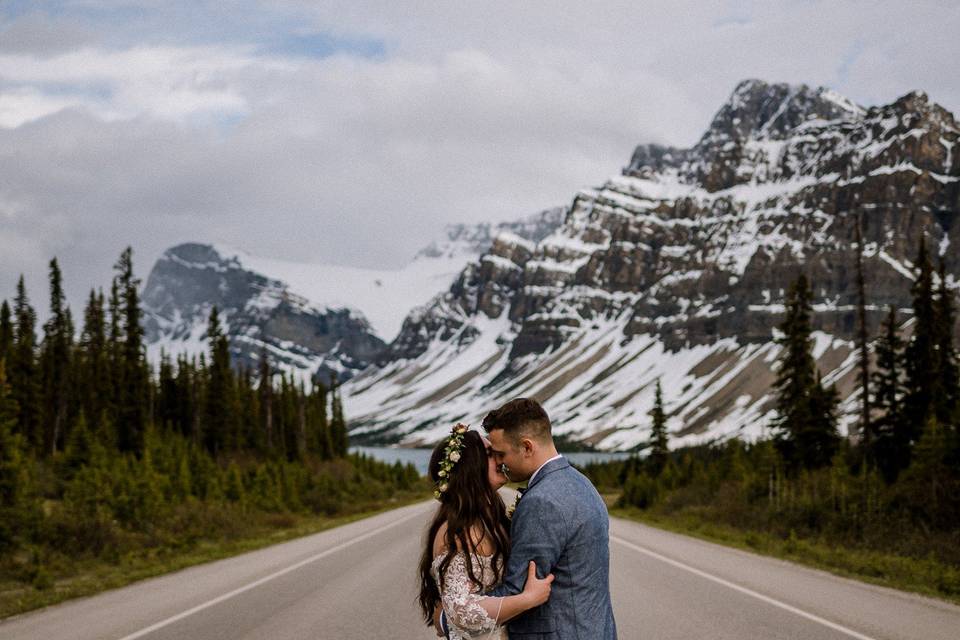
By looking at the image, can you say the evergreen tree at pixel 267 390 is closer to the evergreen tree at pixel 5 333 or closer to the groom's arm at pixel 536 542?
the evergreen tree at pixel 5 333

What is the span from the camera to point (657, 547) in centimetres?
2502

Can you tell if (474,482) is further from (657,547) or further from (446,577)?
(657,547)

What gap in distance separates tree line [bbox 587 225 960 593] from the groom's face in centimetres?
1673

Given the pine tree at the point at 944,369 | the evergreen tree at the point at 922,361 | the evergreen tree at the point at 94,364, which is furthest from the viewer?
the evergreen tree at the point at 94,364

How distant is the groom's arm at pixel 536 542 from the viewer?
4.67 meters

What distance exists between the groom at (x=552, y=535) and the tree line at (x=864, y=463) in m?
16.6

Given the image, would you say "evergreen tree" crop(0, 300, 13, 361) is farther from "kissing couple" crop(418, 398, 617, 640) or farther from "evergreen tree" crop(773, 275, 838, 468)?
"kissing couple" crop(418, 398, 617, 640)

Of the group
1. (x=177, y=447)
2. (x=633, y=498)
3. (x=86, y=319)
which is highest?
(x=86, y=319)

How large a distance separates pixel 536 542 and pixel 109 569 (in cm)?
1920

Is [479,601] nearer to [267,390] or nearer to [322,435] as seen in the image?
Result: [267,390]

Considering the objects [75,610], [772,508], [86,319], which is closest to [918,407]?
[772,508]

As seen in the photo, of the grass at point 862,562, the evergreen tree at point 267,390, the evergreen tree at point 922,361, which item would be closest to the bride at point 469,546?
the grass at point 862,562

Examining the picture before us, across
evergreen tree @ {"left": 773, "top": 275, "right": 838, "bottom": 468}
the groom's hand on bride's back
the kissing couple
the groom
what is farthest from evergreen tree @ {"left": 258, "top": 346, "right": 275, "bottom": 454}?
the groom

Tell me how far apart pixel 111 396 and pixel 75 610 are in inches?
2495
